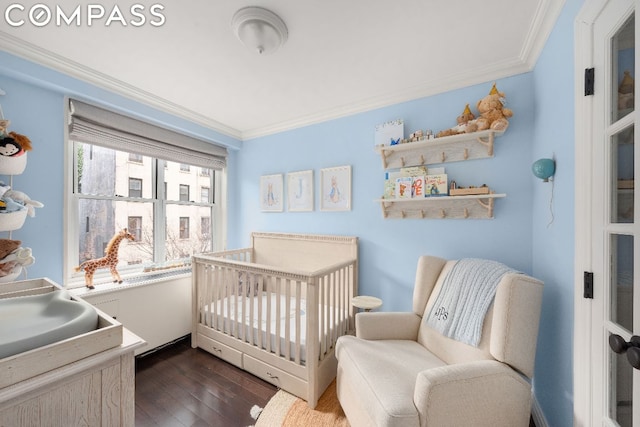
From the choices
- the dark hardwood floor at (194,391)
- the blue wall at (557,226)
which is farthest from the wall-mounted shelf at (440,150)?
the dark hardwood floor at (194,391)

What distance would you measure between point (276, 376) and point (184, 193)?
216 cm

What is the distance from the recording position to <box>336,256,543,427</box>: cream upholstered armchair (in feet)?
3.43

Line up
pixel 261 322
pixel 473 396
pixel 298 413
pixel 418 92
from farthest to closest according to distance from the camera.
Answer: pixel 418 92, pixel 261 322, pixel 298 413, pixel 473 396

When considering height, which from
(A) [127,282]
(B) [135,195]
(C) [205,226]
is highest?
(B) [135,195]

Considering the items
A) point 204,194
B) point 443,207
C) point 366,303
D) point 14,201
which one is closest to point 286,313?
point 366,303

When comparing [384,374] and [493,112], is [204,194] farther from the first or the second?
[493,112]

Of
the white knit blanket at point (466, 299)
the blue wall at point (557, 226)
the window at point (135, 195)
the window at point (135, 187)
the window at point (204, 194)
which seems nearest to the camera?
the blue wall at point (557, 226)

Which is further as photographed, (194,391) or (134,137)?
(134,137)

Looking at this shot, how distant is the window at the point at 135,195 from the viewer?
6.56 feet

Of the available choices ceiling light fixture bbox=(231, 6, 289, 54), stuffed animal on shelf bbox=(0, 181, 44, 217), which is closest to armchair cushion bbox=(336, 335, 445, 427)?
ceiling light fixture bbox=(231, 6, 289, 54)

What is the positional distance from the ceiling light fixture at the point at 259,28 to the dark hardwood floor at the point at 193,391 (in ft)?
7.47

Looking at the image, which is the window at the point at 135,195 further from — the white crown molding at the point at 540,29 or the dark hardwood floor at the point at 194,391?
the white crown molding at the point at 540,29

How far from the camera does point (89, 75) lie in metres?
1.85

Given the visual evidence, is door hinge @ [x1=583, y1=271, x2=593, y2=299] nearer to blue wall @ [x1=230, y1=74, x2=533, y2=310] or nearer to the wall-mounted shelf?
blue wall @ [x1=230, y1=74, x2=533, y2=310]
